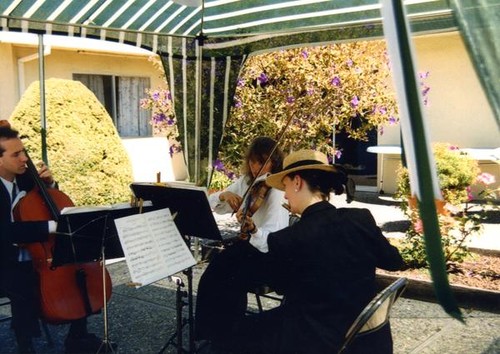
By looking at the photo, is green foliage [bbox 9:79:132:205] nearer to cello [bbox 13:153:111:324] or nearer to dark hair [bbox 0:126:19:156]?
dark hair [bbox 0:126:19:156]

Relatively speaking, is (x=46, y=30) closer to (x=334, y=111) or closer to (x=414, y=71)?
(x=334, y=111)

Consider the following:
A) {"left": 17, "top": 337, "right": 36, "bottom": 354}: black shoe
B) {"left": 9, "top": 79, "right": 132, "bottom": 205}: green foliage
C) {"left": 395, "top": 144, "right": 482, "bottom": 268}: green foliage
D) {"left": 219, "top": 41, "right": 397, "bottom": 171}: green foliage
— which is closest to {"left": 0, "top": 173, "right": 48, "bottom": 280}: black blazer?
{"left": 17, "top": 337, "right": 36, "bottom": 354}: black shoe

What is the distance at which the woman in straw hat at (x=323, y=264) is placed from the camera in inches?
84.7

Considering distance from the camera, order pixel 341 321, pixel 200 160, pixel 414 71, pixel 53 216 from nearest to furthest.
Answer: pixel 414 71
pixel 341 321
pixel 53 216
pixel 200 160

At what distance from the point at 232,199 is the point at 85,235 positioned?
45.0 inches

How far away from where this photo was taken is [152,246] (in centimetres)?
266

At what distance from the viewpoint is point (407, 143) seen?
63cm

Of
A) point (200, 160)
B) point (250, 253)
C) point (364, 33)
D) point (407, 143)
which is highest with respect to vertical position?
point (364, 33)

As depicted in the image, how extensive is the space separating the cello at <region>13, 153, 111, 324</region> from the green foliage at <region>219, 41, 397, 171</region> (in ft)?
8.88

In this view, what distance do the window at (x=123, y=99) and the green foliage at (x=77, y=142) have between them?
2207mm

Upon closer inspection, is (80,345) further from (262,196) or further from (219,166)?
(219,166)

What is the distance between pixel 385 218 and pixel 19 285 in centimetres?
601

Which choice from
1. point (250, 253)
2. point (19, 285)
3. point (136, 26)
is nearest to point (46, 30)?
point (136, 26)

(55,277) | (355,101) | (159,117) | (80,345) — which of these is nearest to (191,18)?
(355,101)
